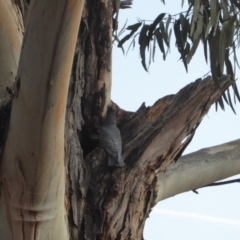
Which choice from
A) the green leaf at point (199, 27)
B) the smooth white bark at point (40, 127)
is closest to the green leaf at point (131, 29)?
the green leaf at point (199, 27)

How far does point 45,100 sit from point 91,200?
317 millimetres

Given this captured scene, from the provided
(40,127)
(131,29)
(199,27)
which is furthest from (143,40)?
(40,127)

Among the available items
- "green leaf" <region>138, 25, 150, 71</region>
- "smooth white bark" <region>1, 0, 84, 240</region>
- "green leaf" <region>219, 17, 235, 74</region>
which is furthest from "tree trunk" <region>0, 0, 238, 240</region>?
"green leaf" <region>138, 25, 150, 71</region>

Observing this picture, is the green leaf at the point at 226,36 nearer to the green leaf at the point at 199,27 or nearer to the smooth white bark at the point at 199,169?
the green leaf at the point at 199,27

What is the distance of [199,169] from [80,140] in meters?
0.30

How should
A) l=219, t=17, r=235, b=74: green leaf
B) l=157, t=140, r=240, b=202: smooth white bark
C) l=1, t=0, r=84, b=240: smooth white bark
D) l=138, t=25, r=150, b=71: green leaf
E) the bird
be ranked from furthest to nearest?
l=138, t=25, r=150, b=71: green leaf < l=219, t=17, r=235, b=74: green leaf < l=157, t=140, r=240, b=202: smooth white bark < the bird < l=1, t=0, r=84, b=240: smooth white bark

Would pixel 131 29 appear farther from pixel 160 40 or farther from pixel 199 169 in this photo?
pixel 199 169

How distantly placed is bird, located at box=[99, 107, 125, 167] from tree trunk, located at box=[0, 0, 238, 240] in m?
0.02

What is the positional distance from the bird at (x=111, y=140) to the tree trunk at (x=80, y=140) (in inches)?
0.7

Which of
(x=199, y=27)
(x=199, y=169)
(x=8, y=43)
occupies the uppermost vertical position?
(x=199, y=27)

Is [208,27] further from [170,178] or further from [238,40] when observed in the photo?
[170,178]

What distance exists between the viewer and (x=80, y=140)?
115 cm

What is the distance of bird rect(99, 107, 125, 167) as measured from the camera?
3.58 feet

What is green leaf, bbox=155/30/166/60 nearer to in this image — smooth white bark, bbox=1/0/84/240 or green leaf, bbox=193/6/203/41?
green leaf, bbox=193/6/203/41
